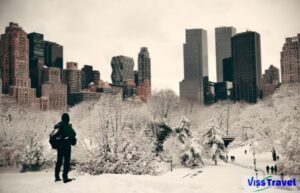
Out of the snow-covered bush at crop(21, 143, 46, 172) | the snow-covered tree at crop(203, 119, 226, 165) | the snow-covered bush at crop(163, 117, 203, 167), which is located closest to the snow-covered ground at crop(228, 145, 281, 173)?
the snow-covered tree at crop(203, 119, 226, 165)

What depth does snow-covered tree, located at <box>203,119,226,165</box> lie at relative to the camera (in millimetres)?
53906

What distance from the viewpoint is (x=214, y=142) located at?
54.5m

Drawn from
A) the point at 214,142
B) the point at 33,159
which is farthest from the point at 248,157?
the point at 33,159

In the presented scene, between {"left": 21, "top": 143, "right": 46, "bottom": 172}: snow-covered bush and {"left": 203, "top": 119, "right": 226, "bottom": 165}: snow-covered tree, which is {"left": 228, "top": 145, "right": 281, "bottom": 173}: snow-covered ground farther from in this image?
{"left": 21, "top": 143, "right": 46, "bottom": 172}: snow-covered bush

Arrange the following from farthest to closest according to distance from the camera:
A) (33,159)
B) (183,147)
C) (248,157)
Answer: (248,157) → (183,147) → (33,159)

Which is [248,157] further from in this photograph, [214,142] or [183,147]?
[183,147]

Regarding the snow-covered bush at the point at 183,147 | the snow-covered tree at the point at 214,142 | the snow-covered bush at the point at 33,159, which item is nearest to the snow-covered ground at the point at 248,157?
the snow-covered tree at the point at 214,142

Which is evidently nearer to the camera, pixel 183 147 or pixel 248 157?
pixel 183 147

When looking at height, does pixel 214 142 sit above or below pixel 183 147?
above

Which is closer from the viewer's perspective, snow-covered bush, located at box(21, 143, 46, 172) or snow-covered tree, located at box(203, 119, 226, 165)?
snow-covered bush, located at box(21, 143, 46, 172)

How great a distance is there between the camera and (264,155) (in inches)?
2547

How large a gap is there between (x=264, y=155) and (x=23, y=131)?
42306 millimetres

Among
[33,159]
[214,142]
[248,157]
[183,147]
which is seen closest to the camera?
[33,159]

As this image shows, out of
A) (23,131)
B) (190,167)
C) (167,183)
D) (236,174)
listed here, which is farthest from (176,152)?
(167,183)
